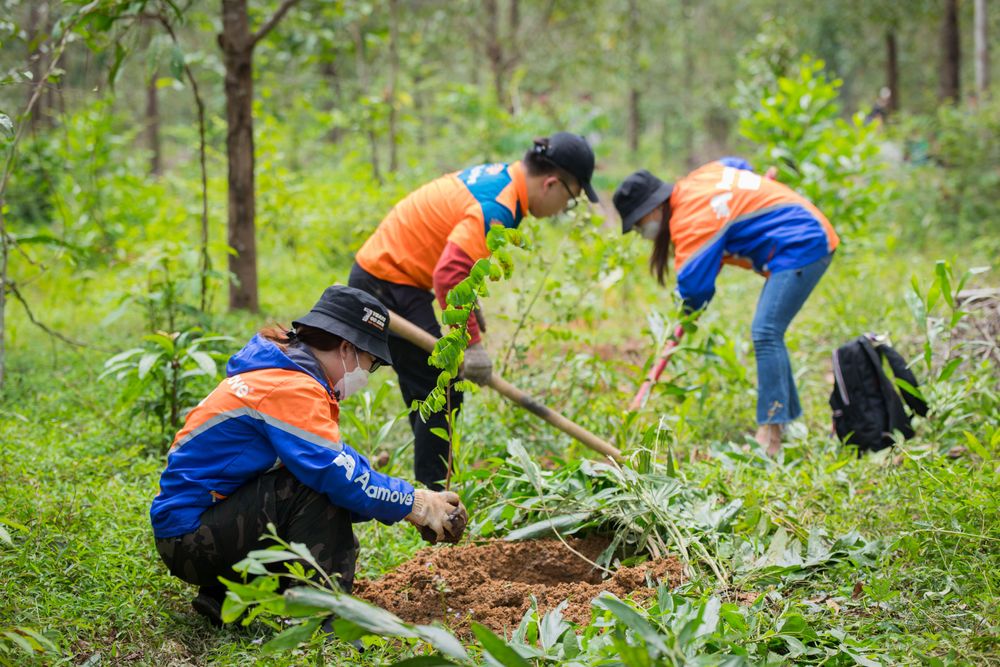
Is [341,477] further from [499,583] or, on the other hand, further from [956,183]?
[956,183]

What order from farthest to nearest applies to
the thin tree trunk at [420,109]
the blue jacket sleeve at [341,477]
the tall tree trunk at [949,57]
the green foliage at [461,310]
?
1. the thin tree trunk at [420,109]
2. the tall tree trunk at [949,57]
3. the green foliage at [461,310]
4. the blue jacket sleeve at [341,477]

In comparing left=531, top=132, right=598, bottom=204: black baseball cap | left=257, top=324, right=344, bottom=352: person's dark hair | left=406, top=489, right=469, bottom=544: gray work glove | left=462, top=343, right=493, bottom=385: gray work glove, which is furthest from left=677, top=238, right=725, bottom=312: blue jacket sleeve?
left=257, top=324, right=344, bottom=352: person's dark hair

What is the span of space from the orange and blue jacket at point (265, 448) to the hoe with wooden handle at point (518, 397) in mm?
831

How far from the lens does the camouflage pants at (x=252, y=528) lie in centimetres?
251

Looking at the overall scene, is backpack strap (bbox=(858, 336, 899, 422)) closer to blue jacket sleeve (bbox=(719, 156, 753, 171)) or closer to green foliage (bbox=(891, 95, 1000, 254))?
blue jacket sleeve (bbox=(719, 156, 753, 171))

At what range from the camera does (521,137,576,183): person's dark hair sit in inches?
140

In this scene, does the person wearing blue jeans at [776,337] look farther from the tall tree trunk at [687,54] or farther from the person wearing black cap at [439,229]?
the tall tree trunk at [687,54]

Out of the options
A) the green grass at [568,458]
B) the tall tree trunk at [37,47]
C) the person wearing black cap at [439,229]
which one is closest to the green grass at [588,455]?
the green grass at [568,458]

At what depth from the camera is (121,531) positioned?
118 inches

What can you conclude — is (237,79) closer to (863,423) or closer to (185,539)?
(185,539)

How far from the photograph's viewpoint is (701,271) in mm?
4109

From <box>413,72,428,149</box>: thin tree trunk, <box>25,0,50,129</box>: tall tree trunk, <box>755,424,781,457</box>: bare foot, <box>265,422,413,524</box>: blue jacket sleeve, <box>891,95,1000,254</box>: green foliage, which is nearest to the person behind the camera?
<box>265,422,413,524</box>: blue jacket sleeve

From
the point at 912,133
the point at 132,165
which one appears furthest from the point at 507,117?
the point at 912,133

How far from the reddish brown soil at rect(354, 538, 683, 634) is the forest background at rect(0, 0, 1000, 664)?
0.53 ft
